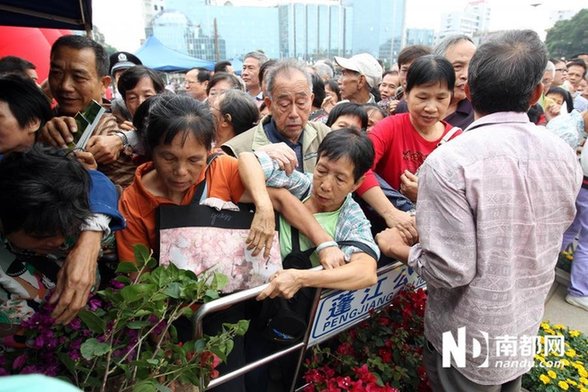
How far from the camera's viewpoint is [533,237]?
5.37 ft

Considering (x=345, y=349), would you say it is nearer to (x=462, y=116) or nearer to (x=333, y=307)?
(x=333, y=307)

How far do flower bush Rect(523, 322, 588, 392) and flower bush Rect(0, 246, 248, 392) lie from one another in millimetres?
2569

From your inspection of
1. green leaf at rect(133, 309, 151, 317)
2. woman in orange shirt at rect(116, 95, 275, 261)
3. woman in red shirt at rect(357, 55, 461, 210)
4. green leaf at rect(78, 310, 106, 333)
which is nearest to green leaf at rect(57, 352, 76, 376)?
green leaf at rect(78, 310, 106, 333)

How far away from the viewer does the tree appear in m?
37.4

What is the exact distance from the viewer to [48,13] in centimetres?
272

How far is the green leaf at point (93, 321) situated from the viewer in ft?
3.63

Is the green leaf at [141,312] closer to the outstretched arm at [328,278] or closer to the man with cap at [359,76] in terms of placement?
the outstretched arm at [328,278]

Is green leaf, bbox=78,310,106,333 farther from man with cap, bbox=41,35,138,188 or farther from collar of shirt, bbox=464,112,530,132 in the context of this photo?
collar of shirt, bbox=464,112,530,132

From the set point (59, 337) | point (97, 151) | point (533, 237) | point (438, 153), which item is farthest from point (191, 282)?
point (533, 237)

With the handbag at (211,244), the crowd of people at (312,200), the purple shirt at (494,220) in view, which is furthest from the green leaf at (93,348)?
the purple shirt at (494,220)

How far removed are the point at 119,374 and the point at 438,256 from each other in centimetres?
134

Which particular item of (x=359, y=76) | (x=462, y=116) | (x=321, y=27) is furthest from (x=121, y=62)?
(x=321, y=27)

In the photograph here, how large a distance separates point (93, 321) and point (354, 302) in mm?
1386

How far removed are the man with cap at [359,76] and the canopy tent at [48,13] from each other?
108 inches
